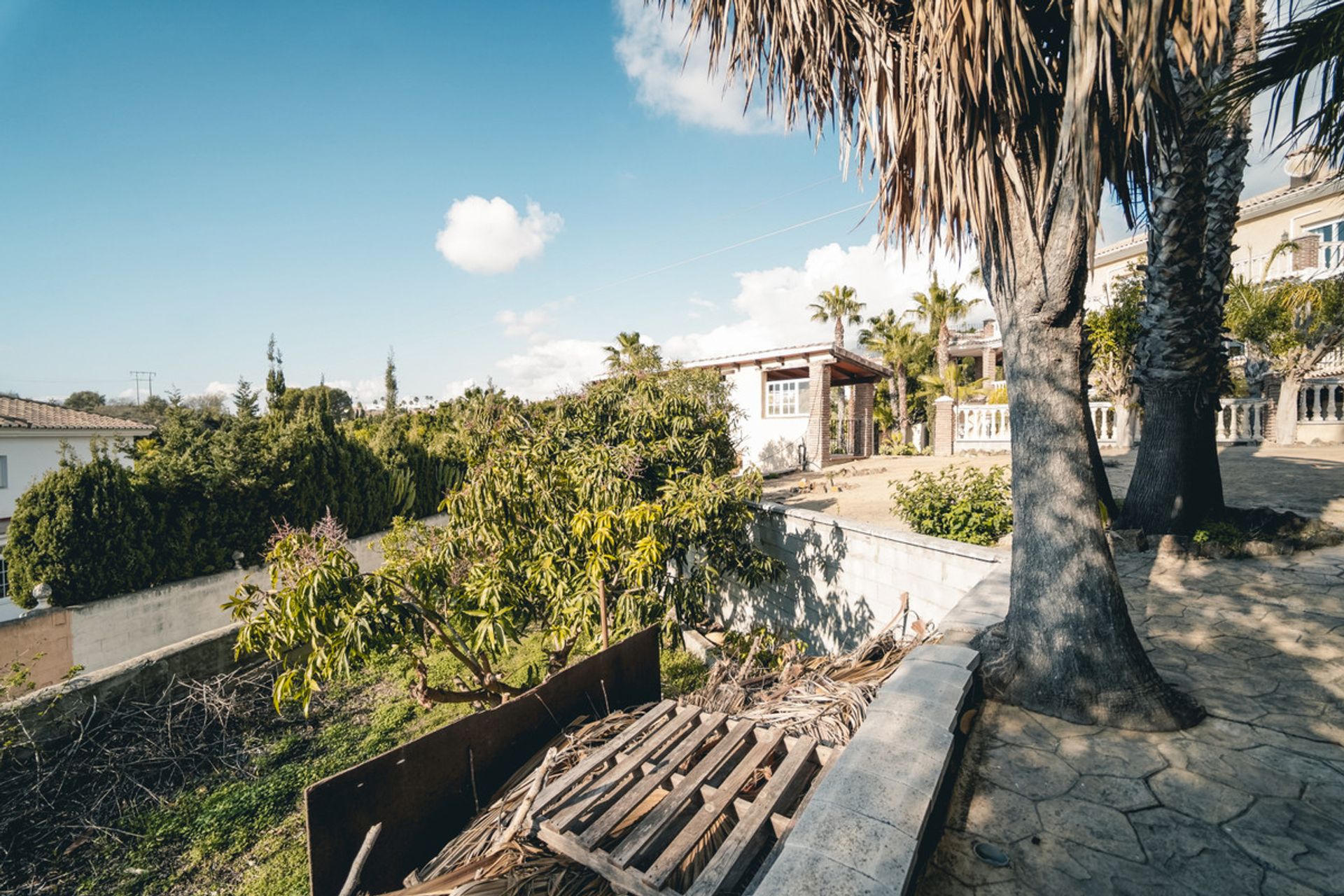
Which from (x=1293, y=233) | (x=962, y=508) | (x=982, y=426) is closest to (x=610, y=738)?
(x=962, y=508)

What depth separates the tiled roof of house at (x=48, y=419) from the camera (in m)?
19.2

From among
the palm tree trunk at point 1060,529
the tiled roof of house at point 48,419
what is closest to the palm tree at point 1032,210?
the palm tree trunk at point 1060,529

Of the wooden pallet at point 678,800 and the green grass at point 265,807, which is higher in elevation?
the wooden pallet at point 678,800

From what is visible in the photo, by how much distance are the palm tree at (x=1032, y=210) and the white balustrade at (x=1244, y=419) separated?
48.5 feet

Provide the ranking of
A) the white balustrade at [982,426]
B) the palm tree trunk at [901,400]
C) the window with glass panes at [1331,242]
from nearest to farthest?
the white balustrade at [982,426] < the window with glass panes at [1331,242] < the palm tree trunk at [901,400]

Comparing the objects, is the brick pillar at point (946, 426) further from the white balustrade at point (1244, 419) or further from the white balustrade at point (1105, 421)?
the white balustrade at point (1244, 419)

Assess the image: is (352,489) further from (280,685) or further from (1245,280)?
(1245,280)

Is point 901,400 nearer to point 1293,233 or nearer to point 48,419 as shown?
point 1293,233

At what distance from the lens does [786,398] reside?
1766 centimetres

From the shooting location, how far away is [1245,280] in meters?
20.1

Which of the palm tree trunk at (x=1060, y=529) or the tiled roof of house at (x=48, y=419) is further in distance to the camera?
the tiled roof of house at (x=48, y=419)

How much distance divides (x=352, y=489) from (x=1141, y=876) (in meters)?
14.9

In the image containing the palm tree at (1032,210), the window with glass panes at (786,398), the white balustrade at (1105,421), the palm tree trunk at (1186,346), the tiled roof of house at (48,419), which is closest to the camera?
the palm tree at (1032,210)

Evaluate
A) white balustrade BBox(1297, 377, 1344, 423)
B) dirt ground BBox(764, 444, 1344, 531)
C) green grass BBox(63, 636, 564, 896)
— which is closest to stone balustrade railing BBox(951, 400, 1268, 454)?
white balustrade BBox(1297, 377, 1344, 423)
